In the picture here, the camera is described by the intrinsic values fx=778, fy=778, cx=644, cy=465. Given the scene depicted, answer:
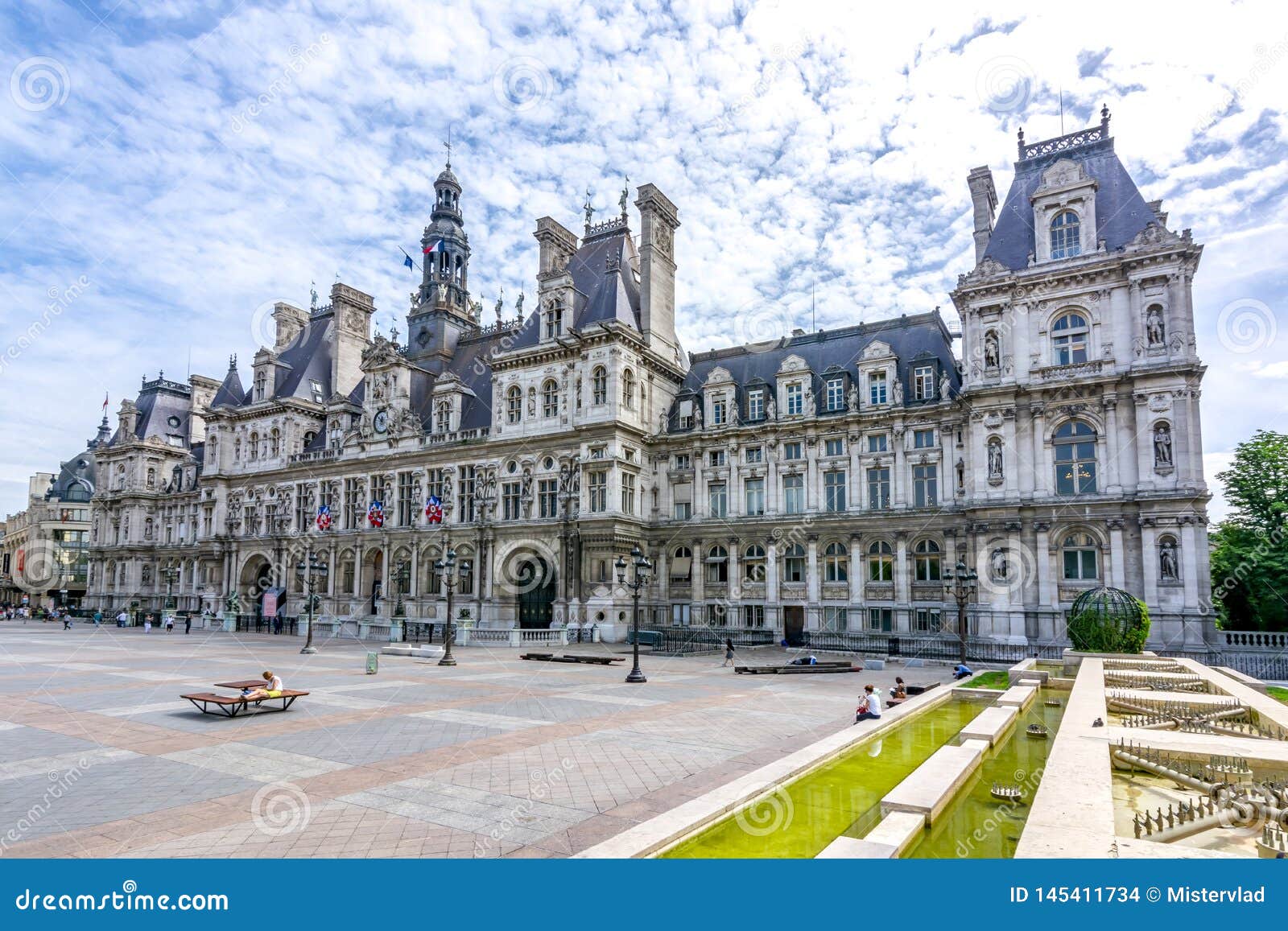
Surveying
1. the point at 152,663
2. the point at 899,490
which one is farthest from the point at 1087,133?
the point at 152,663

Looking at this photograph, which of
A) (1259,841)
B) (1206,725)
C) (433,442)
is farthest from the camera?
(433,442)

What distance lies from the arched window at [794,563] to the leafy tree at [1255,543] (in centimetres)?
1885

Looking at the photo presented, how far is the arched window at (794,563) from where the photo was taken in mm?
42844

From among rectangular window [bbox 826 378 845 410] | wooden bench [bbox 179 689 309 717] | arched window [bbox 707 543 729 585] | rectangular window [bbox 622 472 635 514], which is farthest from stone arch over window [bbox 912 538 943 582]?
wooden bench [bbox 179 689 309 717]

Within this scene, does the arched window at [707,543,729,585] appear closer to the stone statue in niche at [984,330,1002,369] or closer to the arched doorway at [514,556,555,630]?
the arched doorway at [514,556,555,630]

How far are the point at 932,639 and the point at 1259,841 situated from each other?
29.4m

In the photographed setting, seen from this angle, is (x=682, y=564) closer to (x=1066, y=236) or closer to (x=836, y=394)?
(x=836, y=394)

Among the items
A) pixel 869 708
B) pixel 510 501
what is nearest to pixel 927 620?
pixel 869 708

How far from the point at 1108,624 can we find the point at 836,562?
16414mm

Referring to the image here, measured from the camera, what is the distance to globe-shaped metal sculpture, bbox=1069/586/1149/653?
2627 cm

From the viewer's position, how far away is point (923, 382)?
40.8m

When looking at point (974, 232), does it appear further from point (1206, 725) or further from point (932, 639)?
point (1206, 725)

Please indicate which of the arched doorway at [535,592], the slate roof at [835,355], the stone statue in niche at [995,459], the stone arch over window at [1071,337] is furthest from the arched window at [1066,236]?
the arched doorway at [535,592]
